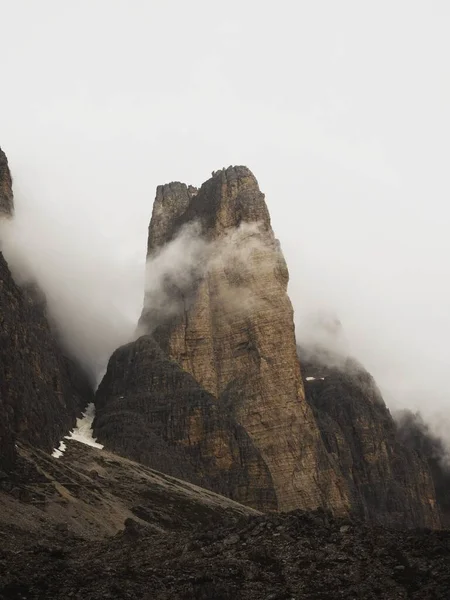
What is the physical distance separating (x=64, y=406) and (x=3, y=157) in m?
54.1

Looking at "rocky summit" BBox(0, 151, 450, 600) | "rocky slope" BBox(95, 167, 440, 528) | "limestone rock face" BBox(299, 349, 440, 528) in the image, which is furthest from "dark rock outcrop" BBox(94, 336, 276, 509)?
"limestone rock face" BBox(299, 349, 440, 528)

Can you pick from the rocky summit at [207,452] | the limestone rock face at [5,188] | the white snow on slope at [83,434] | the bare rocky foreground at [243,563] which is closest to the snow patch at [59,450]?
the white snow on slope at [83,434]

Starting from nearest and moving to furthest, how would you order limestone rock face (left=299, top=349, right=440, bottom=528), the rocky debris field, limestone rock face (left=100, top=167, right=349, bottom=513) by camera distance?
the rocky debris field, limestone rock face (left=100, top=167, right=349, bottom=513), limestone rock face (left=299, top=349, right=440, bottom=528)

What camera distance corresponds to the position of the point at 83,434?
12712 cm

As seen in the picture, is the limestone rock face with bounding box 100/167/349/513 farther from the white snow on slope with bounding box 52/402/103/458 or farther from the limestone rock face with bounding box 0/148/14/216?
the limestone rock face with bounding box 0/148/14/216

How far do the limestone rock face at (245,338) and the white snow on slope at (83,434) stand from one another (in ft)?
8.87

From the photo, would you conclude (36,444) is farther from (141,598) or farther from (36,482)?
(141,598)

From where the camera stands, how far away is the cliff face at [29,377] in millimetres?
93000

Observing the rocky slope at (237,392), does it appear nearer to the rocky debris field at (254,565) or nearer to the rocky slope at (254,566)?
the rocky debris field at (254,565)

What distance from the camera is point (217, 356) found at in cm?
15050

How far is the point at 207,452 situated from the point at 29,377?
108ft

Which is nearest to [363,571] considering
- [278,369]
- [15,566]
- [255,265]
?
[15,566]

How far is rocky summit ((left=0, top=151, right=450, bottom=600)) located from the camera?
39.7 m

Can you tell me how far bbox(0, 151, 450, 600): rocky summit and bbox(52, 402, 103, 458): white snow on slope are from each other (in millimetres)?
540
